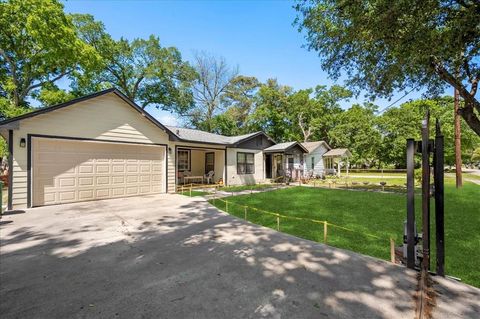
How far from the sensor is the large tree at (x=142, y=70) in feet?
80.5

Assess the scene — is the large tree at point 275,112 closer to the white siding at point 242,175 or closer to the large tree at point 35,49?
the white siding at point 242,175

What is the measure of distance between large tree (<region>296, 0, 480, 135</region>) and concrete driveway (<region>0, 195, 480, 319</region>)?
20.1 ft

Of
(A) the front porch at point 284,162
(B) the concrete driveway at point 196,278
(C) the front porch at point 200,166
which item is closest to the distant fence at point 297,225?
(B) the concrete driveway at point 196,278

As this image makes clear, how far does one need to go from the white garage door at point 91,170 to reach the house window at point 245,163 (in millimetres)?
6290

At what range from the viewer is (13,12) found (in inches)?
640

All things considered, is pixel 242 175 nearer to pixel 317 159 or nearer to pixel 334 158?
pixel 317 159

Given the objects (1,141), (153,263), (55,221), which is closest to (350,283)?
(153,263)

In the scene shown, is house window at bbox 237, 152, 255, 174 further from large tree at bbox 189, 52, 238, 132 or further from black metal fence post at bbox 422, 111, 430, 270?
large tree at bbox 189, 52, 238, 132

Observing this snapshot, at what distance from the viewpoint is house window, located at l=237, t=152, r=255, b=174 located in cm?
1744

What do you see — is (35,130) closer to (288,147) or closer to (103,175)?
(103,175)

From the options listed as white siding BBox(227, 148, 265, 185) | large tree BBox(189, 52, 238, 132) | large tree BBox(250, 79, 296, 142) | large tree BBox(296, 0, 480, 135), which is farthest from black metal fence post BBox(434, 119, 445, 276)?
large tree BBox(250, 79, 296, 142)

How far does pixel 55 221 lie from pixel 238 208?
19.5ft

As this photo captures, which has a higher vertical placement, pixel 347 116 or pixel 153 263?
pixel 347 116

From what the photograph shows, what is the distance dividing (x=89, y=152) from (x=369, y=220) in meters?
11.4
